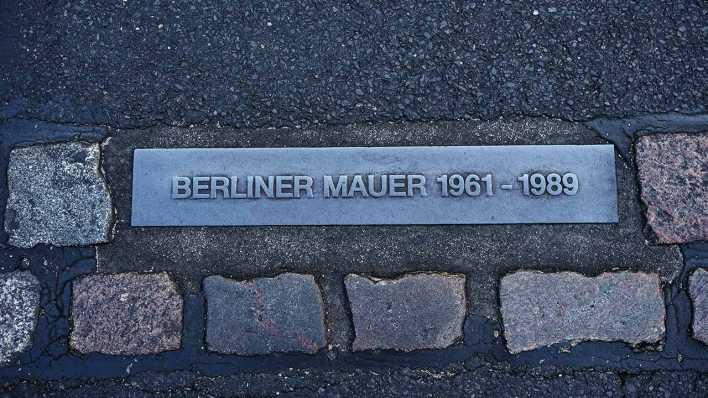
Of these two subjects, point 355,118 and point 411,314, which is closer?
point 411,314

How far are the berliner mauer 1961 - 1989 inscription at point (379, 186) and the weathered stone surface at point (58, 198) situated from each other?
6.4 inches

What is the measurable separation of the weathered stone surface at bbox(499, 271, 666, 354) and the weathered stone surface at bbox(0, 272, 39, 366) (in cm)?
184

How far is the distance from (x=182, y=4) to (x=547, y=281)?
1888 millimetres

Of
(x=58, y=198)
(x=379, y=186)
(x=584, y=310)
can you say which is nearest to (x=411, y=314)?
(x=379, y=186)

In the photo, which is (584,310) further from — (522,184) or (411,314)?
(411,314)

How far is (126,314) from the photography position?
7.24 feet

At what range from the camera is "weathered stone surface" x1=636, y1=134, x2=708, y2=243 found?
7.22 ft

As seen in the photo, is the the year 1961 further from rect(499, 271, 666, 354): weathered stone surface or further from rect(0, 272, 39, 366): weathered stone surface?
rect(0, 272, 39, 366): weathered stone surface

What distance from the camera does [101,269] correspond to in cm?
225

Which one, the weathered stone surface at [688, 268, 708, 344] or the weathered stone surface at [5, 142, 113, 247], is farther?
Result: the weathered stone surface at [5, 142, 113, 247]

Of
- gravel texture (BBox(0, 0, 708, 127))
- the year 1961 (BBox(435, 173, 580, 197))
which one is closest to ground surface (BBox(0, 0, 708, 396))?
gravel texture (BBox(0, 0, 708, 127))

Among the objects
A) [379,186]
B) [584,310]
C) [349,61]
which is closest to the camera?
[584,310]

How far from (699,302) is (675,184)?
458mm

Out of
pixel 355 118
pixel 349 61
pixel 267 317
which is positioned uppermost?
pixel 349 61
